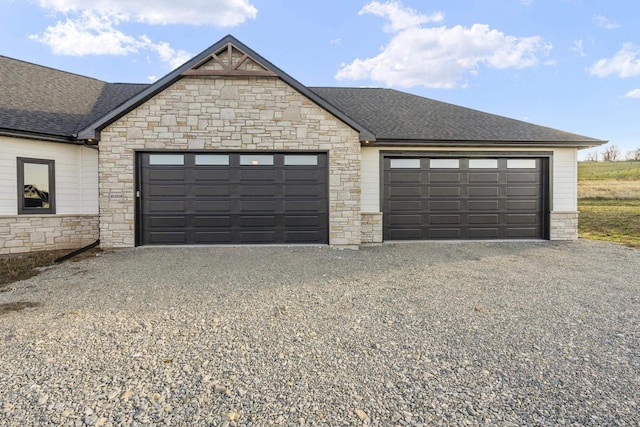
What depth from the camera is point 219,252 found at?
26.5ft

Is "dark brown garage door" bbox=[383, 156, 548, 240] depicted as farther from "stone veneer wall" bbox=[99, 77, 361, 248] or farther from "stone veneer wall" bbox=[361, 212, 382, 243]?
"stone veneer wall" bbox=[99, 77, 361, 248]

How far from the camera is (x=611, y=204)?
19875 millimetres

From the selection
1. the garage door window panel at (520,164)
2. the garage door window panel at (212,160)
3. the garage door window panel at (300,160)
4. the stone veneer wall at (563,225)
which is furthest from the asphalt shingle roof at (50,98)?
the stone veneer wall at (563,225)

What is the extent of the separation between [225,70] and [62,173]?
561cm

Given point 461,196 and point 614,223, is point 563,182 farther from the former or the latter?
point 614,223

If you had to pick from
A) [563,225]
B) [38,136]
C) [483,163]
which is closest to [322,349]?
[483,163]

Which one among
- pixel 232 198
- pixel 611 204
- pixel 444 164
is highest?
pixel 444 164

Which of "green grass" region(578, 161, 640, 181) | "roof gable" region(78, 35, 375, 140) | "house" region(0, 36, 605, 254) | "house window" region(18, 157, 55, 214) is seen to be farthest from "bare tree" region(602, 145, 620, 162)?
"house window" region(18, 157, 55, 214)

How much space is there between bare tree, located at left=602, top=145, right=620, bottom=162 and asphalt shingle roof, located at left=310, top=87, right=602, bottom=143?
2085 inches

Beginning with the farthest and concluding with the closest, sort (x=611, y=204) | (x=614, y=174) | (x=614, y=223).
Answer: (x=614, y=174) < (x=611, y=204) < (x=614, y=223)

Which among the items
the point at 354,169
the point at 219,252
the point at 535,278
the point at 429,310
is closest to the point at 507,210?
the point at 535,278

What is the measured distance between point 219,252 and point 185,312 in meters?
4.17

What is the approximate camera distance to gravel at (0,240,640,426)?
2168mm

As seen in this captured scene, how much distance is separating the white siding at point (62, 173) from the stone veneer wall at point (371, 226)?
8.21 meters
